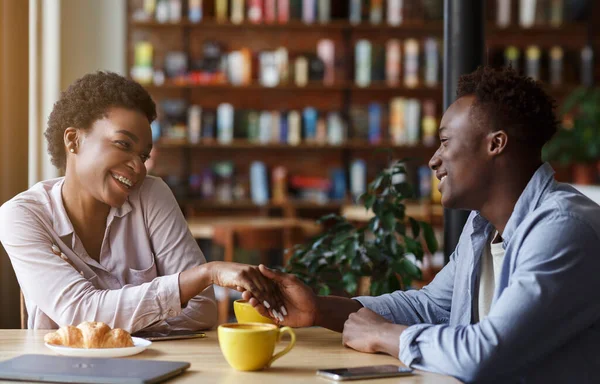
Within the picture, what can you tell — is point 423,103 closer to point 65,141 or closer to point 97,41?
point 97,41

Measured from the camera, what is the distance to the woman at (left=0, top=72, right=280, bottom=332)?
1.67m

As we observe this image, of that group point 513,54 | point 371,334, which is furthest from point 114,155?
point 513,54

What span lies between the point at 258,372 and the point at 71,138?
0.93 m

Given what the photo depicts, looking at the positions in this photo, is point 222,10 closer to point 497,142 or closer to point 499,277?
point 497,142

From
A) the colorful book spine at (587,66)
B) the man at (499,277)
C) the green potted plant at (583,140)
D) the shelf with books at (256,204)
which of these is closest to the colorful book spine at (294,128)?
the shelf with books at (256,204)

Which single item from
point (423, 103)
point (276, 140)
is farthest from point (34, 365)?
point (423, 103)

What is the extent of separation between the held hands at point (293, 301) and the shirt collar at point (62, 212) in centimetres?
48

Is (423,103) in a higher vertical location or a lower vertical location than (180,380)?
higher

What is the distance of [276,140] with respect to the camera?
19.9ft

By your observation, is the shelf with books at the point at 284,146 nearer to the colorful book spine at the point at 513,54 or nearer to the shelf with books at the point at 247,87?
the shelf with books at the point at 247,87

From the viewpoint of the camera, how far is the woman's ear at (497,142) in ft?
5.26

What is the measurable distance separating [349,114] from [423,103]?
0.58 m

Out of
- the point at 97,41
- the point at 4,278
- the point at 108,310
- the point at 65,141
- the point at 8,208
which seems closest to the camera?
the point at 108,310

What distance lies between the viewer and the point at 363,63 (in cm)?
608
